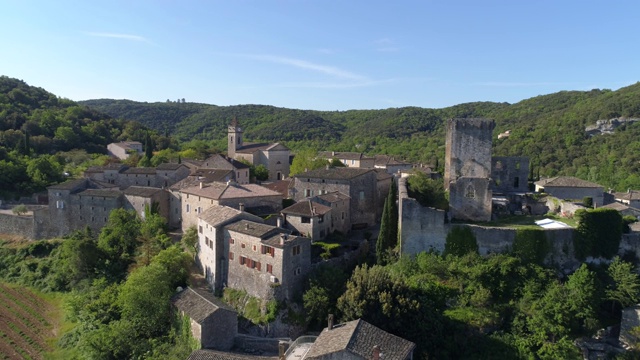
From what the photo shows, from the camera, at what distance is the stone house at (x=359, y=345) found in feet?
70.6

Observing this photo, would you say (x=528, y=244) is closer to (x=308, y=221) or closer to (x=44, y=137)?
(x=308, y=221)

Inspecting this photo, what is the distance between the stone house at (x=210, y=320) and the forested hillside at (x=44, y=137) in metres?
36.1

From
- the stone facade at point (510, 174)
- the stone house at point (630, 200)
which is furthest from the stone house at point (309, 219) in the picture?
the stone house at point (630, 200)

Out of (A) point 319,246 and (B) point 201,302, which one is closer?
(B) point 201,302

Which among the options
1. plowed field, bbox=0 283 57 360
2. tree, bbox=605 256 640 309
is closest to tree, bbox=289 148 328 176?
plowed field, bbox=0 283 57 360

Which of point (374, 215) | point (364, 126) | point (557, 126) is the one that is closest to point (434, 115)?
point (364, 126)

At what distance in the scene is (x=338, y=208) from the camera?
35.6 m

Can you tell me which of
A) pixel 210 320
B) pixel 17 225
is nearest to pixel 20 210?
pixel 17 225

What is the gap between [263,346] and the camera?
26.8 metres

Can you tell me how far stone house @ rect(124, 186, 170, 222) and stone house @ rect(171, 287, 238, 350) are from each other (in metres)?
15.0

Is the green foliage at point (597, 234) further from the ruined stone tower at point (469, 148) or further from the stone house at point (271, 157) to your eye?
the stone house at point (271, 157)

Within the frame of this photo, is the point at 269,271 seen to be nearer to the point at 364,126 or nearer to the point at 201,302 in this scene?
the point at 201,302

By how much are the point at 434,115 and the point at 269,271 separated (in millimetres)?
106046

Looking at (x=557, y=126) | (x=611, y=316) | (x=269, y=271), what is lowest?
(x=611, y=316)
